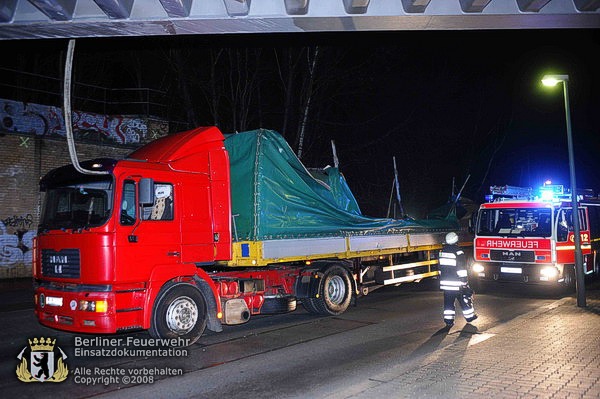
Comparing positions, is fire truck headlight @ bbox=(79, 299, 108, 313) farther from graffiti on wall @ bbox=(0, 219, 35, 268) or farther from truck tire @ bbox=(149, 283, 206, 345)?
graffiti on wall @ bbox=(0, 219, 35, 268)

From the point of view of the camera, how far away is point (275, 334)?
8484mm

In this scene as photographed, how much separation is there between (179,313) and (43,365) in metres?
1.86

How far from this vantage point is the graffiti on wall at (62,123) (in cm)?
1562

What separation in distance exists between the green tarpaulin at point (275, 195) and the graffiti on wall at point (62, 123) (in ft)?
31.6

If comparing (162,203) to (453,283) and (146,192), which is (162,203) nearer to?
(146,192)

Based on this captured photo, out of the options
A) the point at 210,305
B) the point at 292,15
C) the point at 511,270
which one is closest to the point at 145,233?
the point at 210,305

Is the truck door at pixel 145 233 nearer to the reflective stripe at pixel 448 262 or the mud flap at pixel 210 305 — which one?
the mud flap at pixel 210 305

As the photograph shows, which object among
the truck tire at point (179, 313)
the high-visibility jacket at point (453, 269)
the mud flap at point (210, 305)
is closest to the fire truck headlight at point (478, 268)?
the high-visibility jacket at point (453, 269)

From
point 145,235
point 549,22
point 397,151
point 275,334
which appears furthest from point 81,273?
point 397,151

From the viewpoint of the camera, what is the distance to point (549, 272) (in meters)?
12.4

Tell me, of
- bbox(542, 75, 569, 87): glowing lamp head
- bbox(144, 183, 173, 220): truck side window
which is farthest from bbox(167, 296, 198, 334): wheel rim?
bbox(542, 75, 569, 87): glowing lamp head

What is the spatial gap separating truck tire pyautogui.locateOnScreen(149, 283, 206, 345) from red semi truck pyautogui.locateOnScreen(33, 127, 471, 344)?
0.02 m

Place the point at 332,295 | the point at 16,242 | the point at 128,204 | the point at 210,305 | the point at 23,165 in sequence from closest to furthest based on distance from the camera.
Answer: the point at 128,204 < the point at 210,305 < the point at 332,295 < the point at 16,242 < the point at 23,165

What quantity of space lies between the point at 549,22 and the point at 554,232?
8405 mm
